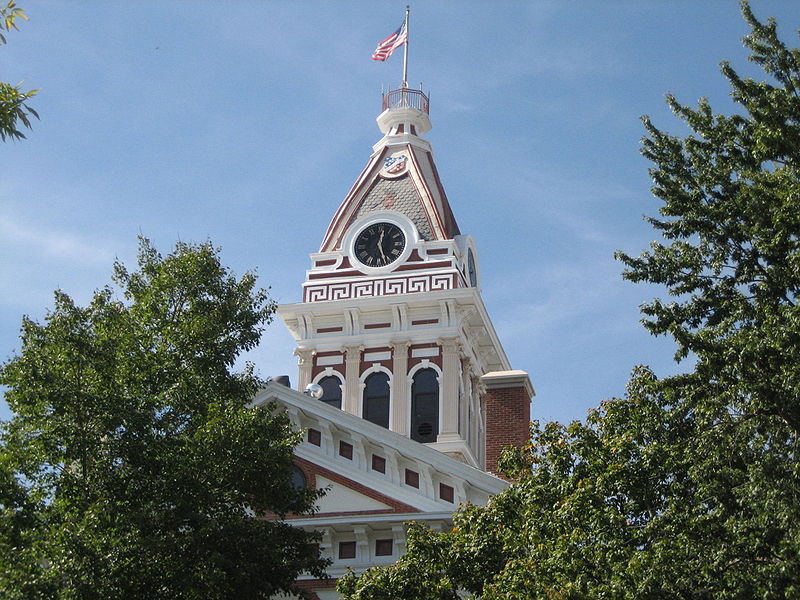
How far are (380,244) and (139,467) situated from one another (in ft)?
114

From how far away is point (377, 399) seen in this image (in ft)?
182

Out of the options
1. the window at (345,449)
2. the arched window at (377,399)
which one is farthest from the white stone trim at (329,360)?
the window at (345,449)

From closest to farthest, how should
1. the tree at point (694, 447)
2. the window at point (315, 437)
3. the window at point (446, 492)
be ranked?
the tree at point (694, 447) < the window at point (446, 492) < the window at point (315, 437)

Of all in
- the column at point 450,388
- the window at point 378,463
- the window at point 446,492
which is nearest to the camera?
the window at point 446,492

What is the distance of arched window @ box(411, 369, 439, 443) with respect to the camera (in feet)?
178

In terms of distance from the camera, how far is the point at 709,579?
21281 millimetres

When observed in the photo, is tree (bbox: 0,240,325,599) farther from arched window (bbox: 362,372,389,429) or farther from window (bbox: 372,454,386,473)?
arched window (bbox: 362,372,389,429)

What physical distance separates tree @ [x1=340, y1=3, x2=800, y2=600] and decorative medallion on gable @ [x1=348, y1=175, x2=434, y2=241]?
3369cm

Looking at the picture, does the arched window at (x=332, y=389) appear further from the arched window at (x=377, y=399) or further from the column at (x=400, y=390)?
the column at (x=400, y=390)

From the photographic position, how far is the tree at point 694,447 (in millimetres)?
21500

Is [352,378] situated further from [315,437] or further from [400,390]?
[315,437]

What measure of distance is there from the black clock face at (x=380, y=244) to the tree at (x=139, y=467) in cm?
3193

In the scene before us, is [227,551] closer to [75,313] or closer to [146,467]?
[146,467]

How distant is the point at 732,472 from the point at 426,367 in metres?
34.2
